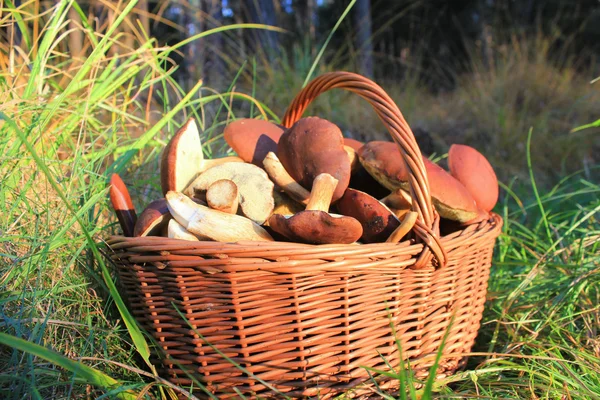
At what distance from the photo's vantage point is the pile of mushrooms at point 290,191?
0.82m

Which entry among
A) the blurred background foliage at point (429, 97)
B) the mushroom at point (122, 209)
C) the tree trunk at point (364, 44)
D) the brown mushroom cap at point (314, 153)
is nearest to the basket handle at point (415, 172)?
the brown mushroom cap at point (314, 153)

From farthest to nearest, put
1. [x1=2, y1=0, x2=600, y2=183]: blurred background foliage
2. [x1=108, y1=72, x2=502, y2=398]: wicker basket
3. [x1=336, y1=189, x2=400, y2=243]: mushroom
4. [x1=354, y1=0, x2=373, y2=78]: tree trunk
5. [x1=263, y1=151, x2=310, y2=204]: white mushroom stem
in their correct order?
[x1=354, y1=0, x2=373, y2=78]: tree trunk → [x1=2, y1=0, x2=600, y2=183]: blurred background foliage → [x1=263, y1=151, x2=310, y2=204]: white mushroom stem → [x1=336, y1=189, x2=400, y2=243]: mushroom → [x1=108, y1=72, x2=502, y2=398]: wicker basket

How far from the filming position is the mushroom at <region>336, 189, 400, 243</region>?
854mm

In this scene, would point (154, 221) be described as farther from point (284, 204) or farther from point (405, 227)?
point (405, 227)

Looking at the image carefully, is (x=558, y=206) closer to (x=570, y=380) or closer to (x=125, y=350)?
(x=570, y=380)

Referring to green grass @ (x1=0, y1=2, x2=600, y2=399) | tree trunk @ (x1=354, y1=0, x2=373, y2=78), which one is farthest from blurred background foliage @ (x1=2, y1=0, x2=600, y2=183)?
green grass @ (x1=0, y1=2, x2=600, y2=399)

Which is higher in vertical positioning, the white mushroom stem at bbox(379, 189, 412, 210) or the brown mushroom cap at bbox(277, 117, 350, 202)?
the brown mushroom cap at bbox(277, 117, 350, 202)

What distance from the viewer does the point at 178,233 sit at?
0.83 metres

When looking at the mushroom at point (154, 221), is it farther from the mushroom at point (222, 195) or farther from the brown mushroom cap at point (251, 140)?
the brown mushroom cap at point (251, 140)

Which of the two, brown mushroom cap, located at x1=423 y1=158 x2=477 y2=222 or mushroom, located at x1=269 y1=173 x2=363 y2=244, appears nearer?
mushroom, located at x1=269 y1=173 x2=363 y2=244

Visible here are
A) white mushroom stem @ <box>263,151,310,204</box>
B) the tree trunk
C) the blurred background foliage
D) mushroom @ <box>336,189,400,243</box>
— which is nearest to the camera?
mushroom @ <box>336,189,400,243</box>

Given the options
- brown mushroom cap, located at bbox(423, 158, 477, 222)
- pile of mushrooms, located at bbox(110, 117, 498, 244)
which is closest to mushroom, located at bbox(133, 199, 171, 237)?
pile of mushrooms, located at bbox(110, 117, 498, 244)

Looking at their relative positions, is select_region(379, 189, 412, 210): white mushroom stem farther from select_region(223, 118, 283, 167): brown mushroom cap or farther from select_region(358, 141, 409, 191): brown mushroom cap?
select_region(223, 118, 283, 167): brown mushroom cap

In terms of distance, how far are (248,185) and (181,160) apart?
0.14 metres
